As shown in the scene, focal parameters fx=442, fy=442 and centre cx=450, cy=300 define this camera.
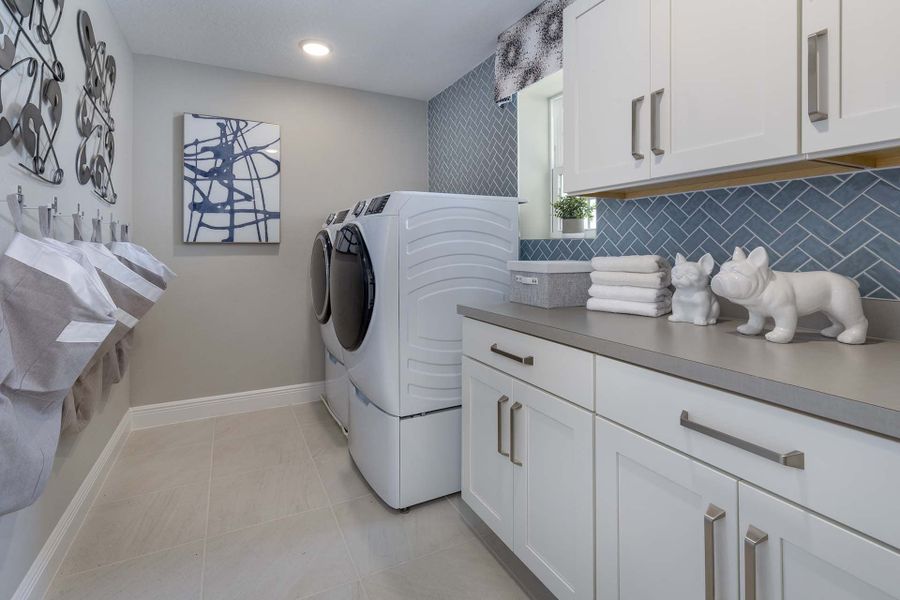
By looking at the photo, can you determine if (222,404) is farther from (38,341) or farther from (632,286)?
(632,286)

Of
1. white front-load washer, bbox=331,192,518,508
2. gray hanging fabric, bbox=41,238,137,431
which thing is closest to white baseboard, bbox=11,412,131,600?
gray hanging fabric, bbox=41,238,137,431

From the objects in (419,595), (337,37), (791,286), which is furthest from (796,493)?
(337,37)

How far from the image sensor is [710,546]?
2.70ft

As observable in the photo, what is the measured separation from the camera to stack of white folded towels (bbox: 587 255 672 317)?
4.69ft

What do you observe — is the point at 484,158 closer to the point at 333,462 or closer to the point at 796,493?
the point at 333,462

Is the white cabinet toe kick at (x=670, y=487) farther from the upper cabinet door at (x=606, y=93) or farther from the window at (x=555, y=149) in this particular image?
the window at (x=555, y=149)

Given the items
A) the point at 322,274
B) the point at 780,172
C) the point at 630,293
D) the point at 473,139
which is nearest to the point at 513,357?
the point at 630,293

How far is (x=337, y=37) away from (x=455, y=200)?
1359 mm

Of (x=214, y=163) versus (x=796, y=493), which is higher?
(x=214, y=163)

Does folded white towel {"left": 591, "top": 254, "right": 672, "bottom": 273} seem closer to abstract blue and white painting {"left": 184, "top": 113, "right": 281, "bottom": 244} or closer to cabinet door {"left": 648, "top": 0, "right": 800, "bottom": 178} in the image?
cabinet door {"left": 648, "top": 0, "right": 800, "bottom": 178}

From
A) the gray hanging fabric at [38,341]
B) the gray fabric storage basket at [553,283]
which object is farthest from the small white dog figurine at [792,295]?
the gray hanging fabric at [38,341]

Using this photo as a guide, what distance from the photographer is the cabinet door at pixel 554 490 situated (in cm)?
114

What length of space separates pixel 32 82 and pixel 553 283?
1.75 metres

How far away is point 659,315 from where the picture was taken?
1.43 metres
